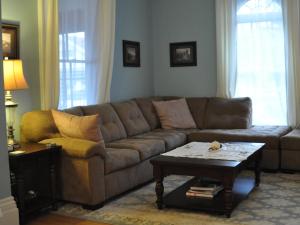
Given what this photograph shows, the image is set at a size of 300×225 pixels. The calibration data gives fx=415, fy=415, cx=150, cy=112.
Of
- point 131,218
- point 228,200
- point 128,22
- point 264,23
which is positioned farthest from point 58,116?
point 264,23

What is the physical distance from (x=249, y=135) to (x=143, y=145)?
1.37 m

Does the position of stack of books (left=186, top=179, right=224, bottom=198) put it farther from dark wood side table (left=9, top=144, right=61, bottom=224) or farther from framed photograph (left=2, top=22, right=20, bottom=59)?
framed photograph (left=2, top=22, right=20, bottom=59)

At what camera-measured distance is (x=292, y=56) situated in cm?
561

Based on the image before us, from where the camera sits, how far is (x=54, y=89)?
14.8 ft

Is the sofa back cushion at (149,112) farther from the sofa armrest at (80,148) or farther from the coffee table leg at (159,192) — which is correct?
the coffee table leg at (159,192)

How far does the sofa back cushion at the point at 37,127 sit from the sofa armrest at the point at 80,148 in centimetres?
22

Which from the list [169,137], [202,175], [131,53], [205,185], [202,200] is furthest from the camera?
[131,53]

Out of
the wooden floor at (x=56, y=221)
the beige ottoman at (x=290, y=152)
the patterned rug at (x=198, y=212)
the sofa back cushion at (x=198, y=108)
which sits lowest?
the wooden floor at (x=56, y=221)

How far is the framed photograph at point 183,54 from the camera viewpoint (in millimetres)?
6449

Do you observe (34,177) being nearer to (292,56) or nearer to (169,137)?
(169,137)

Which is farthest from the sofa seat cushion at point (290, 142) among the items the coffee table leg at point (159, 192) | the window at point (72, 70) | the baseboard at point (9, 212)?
the baseboard at point (9, 212)

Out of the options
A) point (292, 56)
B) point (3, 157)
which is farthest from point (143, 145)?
point (292, 56)

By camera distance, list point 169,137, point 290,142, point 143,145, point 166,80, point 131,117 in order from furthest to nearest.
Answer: point 166,80
point 131,117
point 169,137
point 290,142
point 143,145

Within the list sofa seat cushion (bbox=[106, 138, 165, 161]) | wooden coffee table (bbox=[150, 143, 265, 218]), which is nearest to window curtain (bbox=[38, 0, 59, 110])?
sofa seat cushion (bbox=[106, 138, 165, 161])
